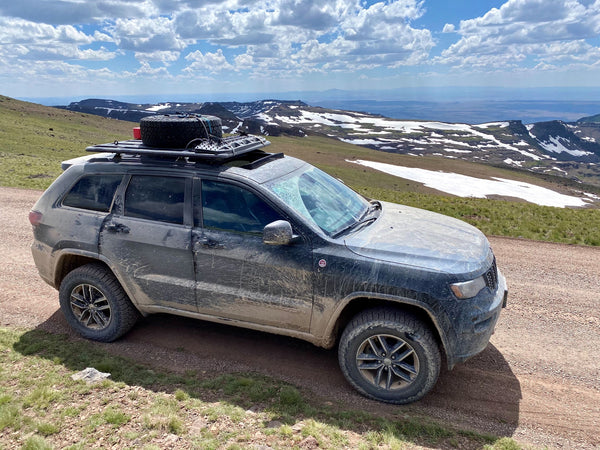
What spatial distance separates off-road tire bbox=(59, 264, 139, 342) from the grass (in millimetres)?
598

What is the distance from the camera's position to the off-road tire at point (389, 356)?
4438 millimetres

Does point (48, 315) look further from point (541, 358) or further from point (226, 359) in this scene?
point (541, 358)

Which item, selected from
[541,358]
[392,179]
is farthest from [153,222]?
[392,179]

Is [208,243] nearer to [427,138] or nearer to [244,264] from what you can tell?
[244,264]

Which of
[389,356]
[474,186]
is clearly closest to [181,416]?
[389,356]

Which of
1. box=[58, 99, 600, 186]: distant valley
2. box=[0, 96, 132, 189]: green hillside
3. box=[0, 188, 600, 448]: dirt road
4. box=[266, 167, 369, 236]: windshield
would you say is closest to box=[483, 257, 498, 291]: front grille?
box=[0, 188, 600, 448]: dirt road

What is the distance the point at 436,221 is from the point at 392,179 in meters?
57.2

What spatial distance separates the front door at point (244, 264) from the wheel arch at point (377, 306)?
1.08ft

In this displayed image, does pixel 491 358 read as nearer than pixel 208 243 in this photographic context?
No

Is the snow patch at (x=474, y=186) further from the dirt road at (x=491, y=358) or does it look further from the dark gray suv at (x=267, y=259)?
the dark gray suv at (x=267, y=259)

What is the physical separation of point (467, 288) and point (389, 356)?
3.56 feet

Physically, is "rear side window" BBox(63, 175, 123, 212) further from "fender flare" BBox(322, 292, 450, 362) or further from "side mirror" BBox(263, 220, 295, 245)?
"fender flare" BBox(322, 292, 450, 362)

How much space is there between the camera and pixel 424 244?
478 centimetres

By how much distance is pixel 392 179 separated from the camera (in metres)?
61.4
